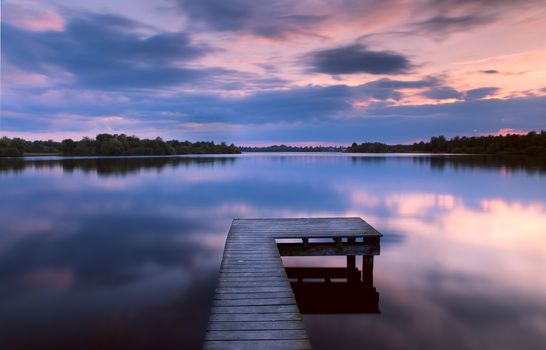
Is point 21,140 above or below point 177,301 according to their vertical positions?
above

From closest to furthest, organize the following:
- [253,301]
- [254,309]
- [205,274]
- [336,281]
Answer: [254,309], [253,301], [336,281], [205,274]

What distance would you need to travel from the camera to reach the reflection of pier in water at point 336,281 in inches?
307

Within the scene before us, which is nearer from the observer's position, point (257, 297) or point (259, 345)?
point (259, 345)

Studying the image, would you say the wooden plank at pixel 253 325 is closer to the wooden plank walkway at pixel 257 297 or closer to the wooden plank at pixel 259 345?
the wooden plank walkway at pixel 257 297

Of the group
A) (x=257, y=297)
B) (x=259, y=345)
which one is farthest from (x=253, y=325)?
(x=257, y=297)

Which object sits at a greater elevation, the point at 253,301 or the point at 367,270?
the point at 253,301

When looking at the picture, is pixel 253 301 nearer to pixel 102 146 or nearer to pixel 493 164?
pixel 493 164

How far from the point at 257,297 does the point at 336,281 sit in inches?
170

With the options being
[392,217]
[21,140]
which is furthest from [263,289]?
[21,140]

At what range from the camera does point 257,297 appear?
17.7ft

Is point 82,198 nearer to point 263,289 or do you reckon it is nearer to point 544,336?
point 263,289

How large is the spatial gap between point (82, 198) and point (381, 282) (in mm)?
21505

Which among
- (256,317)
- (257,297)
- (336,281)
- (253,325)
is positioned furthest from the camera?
(336,281)

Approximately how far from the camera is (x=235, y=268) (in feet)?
22.1
